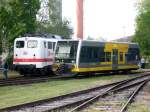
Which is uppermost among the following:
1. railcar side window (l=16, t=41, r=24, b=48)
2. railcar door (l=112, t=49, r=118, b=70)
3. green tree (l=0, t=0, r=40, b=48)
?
green tree (l=0, t=0, r=40, b=48)

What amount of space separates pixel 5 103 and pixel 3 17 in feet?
89.0

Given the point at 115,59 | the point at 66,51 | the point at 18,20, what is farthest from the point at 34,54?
the point at 18,20

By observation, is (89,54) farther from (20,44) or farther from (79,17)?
(79,17)

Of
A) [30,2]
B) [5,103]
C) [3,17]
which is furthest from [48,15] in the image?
[5,103]

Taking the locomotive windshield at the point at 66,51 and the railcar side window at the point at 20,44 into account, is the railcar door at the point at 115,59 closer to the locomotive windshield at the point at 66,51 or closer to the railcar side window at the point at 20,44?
the locomotive windshield at the point at 66,51

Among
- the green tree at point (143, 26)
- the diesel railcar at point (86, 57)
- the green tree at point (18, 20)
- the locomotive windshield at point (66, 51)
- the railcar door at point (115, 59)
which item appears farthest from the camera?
the green tree at point (143, 26)

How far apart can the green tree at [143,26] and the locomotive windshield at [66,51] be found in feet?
125

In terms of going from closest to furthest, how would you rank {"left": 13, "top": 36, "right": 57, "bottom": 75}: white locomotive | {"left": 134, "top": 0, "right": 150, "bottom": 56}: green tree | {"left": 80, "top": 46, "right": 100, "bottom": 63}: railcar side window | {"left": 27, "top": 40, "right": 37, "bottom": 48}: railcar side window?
{"left": 80, "top": 46, "right": 100, "bottom": 63}: railcar side window → {"left": 13, "top": 36, "right": 57, "bottom": 75}: white locomotive → {"left": 27, "top": 40, "right": 37, "bottom": 48}: railcar side window → {"left": 134, "top": 0, "right": 150, "bottom": 56}: green tree

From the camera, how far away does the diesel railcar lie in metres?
36.1

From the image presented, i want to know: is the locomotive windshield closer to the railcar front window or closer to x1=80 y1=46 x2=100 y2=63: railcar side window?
the railcar front window

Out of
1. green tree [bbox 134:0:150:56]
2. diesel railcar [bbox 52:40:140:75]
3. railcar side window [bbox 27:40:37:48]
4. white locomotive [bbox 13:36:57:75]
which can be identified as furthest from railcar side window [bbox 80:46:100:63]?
green tree [bbox 134:0:150:56]

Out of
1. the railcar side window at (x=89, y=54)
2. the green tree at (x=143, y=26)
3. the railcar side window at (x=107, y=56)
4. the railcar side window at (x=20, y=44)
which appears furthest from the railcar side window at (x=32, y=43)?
the green tree at (x=143, y=26)

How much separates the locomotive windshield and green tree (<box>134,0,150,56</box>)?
125ft

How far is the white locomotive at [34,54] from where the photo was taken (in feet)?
127
